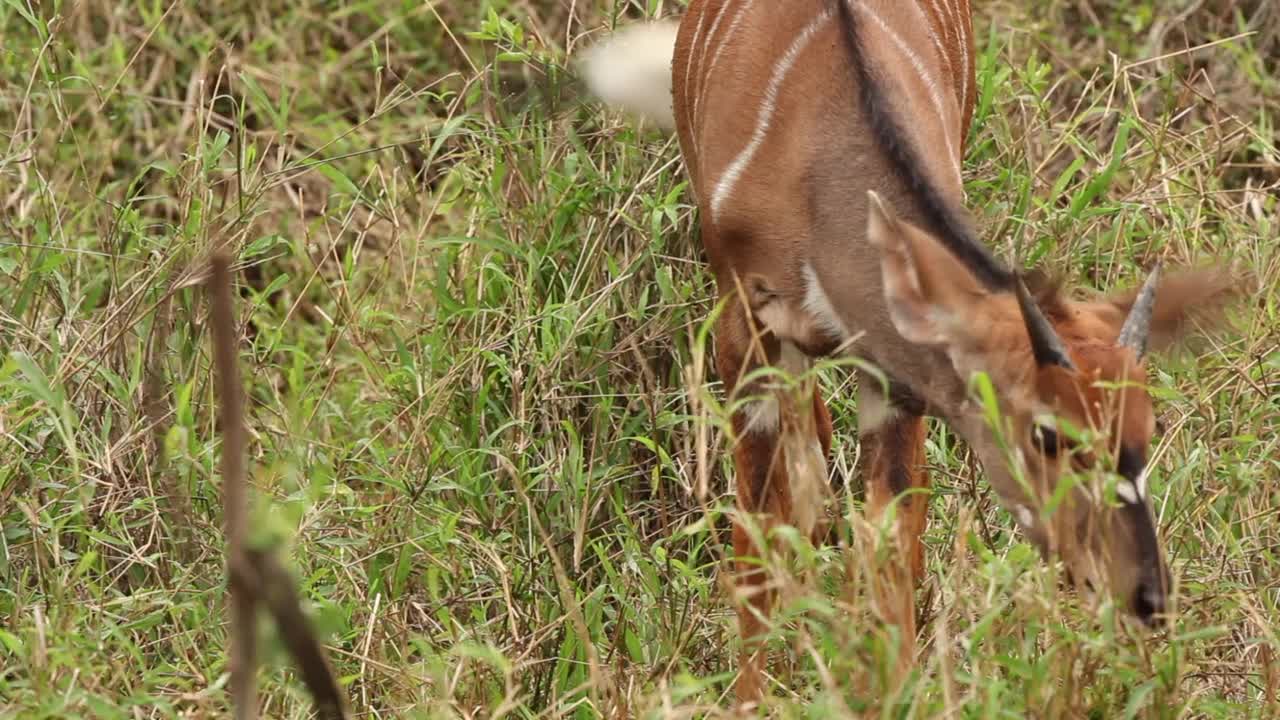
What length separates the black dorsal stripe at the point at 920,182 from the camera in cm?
295

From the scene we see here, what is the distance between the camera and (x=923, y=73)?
3.44 meters

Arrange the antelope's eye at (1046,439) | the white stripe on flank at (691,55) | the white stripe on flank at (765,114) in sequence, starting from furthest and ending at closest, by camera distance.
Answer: the white stripe on flank at (691,55)
the white stripe on flank at (765,114)
the antelope's eye at (1046,439)

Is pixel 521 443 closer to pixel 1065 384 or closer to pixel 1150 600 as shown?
pixel 1065 384

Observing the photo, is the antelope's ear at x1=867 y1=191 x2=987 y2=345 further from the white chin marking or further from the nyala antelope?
the white chin marking

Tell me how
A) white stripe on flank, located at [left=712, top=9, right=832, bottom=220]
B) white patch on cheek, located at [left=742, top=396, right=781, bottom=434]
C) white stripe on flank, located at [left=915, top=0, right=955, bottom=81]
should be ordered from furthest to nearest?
white stripe on flank, located at [left=915, top=0, right=955, bottom=81]
white patch on cheek, located at [left=742, top=396, right=781, bottom=434]
white stripe on flank, located at [left=712, top=9, right=832, bottom=220]

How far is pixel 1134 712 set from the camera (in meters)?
2.61

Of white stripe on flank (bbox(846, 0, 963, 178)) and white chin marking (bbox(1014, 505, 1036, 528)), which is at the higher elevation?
white stripe on flank (bbox(846, 0, 963, 178))

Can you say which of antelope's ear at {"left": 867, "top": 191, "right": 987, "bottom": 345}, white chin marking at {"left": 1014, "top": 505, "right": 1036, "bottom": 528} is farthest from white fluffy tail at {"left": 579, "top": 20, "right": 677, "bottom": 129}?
white chin marking at {"left": 1014, "top": 505, "right": 1036, "bottom": 528}

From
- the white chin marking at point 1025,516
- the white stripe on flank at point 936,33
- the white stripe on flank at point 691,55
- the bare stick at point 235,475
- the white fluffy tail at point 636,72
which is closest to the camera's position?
the bare stick at point 235,475

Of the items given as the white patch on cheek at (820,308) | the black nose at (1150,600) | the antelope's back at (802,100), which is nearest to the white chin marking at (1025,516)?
the black nose at (1150,600)

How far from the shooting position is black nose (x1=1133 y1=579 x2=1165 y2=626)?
2701 millimetres

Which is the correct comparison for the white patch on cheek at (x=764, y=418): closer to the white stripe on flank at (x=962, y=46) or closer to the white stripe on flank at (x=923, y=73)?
the white stripe on flank at (x=923, y=73)

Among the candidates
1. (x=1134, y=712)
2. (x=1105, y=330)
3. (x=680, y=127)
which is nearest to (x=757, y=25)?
(x=680, y=127)

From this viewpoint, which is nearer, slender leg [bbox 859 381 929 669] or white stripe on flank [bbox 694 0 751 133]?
slender leg [bbox 859 381 929 669]
